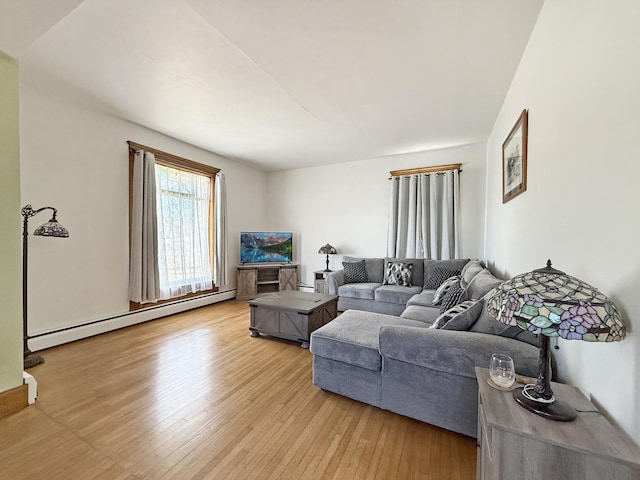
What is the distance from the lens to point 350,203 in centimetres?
538

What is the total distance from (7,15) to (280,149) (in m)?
3.33

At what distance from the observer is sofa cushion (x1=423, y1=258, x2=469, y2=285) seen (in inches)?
160

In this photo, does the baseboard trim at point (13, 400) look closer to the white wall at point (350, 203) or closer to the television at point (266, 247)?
the television at point (266, 247)

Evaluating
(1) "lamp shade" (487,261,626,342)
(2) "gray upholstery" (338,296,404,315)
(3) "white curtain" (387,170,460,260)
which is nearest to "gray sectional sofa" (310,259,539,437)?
(1) "lamp shade" (487,261,626,342)

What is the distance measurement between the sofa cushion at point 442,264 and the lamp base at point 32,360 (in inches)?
183

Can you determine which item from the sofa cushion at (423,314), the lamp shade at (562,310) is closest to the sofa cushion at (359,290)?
the sofa cushion at (423,314)

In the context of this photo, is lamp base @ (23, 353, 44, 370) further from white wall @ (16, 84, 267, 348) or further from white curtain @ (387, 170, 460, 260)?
white curtain @ (387, 170, 460, 260)

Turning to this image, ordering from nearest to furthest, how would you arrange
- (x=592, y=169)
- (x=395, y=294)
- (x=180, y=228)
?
1. (x=592, y=169)
2. (x=395, y=294)
3. (x=180, y=228)

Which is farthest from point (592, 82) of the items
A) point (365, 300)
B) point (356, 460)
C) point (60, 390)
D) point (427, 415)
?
point (60, 390)

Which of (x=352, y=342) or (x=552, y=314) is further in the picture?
(x=352, y=342)

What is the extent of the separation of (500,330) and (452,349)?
33 cm

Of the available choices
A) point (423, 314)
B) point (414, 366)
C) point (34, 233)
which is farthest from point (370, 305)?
point (34, 233)

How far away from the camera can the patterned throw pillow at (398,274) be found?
13.9 ft

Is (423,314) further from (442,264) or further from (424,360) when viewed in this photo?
(442,264)
